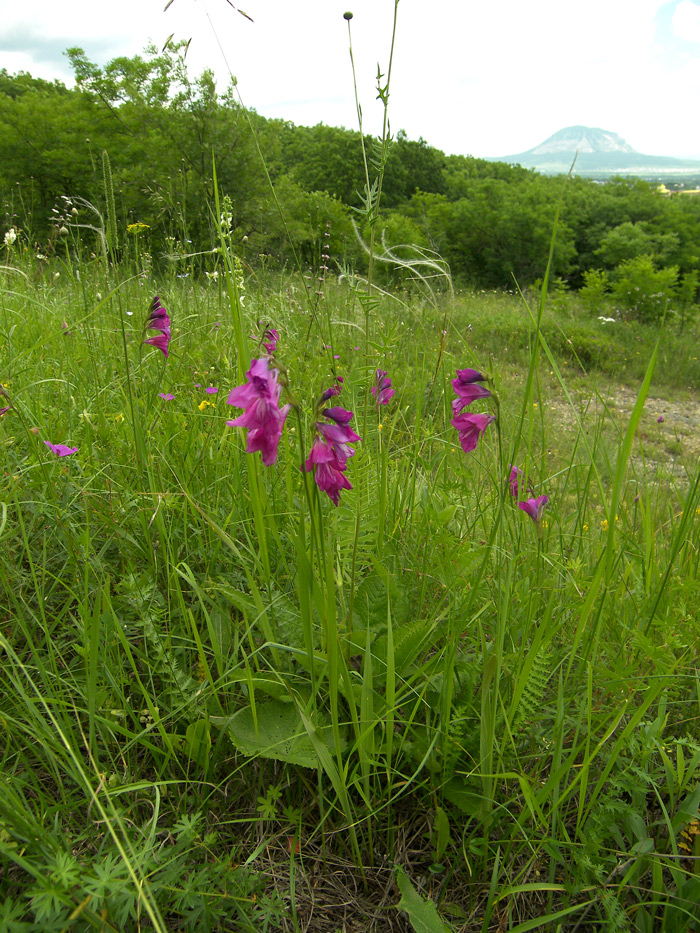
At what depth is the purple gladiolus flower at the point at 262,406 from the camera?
2.77 feet

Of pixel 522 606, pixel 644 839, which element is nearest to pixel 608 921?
pixel 644 839

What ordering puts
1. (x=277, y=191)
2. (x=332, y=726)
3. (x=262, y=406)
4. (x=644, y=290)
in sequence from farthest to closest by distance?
(x=277, y=191) < (x=644, y=290) < (x=332, y=726) < (x=262, y=406)

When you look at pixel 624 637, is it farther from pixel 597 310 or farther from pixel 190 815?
pixel 597 310

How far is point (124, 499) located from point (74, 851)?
0.89 metres

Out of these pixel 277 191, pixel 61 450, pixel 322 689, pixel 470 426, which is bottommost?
pixel 322 689

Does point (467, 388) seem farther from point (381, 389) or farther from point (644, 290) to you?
point (644, 290)

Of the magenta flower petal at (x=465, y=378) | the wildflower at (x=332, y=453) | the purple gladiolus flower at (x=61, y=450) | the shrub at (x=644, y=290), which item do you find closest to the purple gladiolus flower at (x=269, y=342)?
the wildflower at (x=332, y=453)

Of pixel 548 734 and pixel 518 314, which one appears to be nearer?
pixel 548 734

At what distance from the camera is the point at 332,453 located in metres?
0.90

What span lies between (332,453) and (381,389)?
2.66 ft

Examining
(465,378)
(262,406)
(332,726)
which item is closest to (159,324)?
(465,378)

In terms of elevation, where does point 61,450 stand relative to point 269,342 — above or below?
below

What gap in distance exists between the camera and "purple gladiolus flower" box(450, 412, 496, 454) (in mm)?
1391

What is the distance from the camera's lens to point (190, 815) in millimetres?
1015
